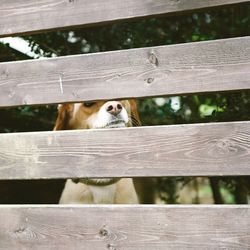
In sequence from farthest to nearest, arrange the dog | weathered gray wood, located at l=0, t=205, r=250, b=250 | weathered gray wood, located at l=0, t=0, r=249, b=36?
1. the dog
2. weathered gray wood, located at l=0, t=0, r=249, b=36
3. weathered gray wood, located at l=0, t=205, r=250, b=250

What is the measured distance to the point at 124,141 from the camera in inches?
85.2

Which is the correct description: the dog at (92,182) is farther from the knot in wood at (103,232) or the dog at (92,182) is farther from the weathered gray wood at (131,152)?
the knot in wood at (103,232)

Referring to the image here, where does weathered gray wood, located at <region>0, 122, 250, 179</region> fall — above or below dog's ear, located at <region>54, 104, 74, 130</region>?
above

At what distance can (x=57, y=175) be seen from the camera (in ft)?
7.47

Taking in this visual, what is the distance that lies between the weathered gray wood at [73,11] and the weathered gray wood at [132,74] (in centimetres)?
17

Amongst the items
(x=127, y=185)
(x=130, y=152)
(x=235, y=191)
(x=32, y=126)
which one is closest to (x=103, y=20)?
(x=130, y=152)

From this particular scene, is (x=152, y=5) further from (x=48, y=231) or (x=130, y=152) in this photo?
(x=48, y=231)

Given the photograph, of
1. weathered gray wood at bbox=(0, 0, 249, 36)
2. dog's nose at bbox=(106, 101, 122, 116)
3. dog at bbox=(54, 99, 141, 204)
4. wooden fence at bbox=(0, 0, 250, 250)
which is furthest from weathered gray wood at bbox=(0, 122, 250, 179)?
dog at bbox=(54, 99, 141, 204)

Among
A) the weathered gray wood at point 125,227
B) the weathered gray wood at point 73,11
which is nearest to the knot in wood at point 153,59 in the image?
the weathered gray wood at point 73,11

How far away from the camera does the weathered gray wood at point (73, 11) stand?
2113 mm

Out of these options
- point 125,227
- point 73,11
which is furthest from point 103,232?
point 73,11

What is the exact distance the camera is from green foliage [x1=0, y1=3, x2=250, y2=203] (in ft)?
10.9

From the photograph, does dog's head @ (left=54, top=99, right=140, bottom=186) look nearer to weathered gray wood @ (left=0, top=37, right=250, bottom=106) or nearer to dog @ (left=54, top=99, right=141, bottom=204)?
dog @ (left=54, top=99, right=141, bottom=204)

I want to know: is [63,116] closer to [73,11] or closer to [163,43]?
[163,43]
